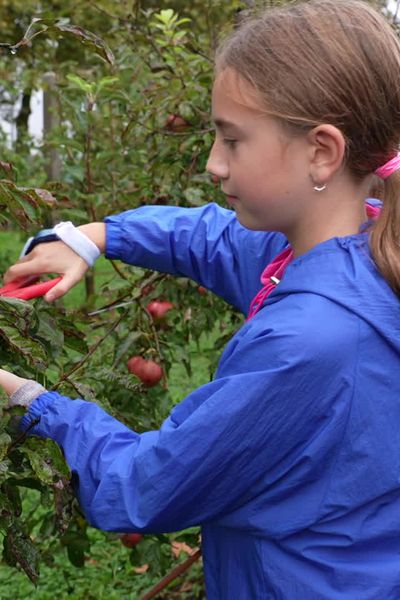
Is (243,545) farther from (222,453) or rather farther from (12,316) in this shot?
(12,316)

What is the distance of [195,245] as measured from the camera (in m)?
1.92

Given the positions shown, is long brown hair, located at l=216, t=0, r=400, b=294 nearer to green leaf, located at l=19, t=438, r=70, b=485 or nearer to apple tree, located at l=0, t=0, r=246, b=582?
apple tree, located at l=0, t=0, r=246, b=582

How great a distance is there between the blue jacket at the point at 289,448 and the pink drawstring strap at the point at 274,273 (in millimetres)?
126

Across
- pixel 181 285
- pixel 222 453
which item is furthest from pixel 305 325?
pixel 181 285

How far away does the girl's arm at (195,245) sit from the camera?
6.10ft

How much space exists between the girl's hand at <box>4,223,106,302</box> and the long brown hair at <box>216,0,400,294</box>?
502mm

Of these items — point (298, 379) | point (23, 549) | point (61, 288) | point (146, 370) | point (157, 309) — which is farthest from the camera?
point (157, 309)

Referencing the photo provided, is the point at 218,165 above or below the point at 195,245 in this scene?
above

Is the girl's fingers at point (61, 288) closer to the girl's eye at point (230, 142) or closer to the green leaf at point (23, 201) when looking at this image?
the green leaf at point (23, 201)

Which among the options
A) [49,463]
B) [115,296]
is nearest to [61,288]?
[49,463]

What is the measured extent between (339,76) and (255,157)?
0.17 metres

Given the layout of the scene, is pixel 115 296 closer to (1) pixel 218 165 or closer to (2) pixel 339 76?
(1) pixel 218 165

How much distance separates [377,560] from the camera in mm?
1408

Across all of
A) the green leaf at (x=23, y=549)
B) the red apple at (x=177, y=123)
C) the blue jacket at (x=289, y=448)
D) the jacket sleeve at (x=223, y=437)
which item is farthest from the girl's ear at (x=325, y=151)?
the red apple at (x=177, y=123)
